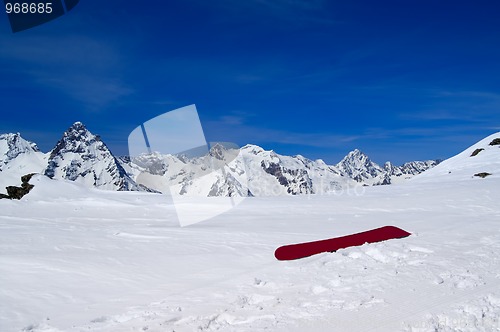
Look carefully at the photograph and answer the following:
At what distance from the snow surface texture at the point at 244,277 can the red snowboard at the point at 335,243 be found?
334mm

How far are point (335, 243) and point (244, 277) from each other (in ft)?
9.19

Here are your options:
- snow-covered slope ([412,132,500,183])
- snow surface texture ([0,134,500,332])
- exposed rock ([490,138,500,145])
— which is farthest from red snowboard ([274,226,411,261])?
exposed rock ([490,138,500,145])

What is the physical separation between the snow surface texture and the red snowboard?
33 centimetres

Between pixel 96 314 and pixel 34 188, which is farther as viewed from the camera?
pixel 34 188

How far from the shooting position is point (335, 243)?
819 cm

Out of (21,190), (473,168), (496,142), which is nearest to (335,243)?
(21,190)

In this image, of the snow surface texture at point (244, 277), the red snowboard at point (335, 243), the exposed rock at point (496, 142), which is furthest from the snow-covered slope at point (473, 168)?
the red snowboard at point (335, 243)

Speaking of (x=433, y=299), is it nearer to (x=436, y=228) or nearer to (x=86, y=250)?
(x=436, y=228)

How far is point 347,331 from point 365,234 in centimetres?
498

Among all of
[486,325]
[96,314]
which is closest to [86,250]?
[96,314]

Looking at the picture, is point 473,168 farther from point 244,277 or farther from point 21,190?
point 21,190

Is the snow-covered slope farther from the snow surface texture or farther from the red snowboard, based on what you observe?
the red snowboard

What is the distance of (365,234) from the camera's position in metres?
8.90

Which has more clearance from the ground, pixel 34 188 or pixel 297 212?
pixel 34 188
